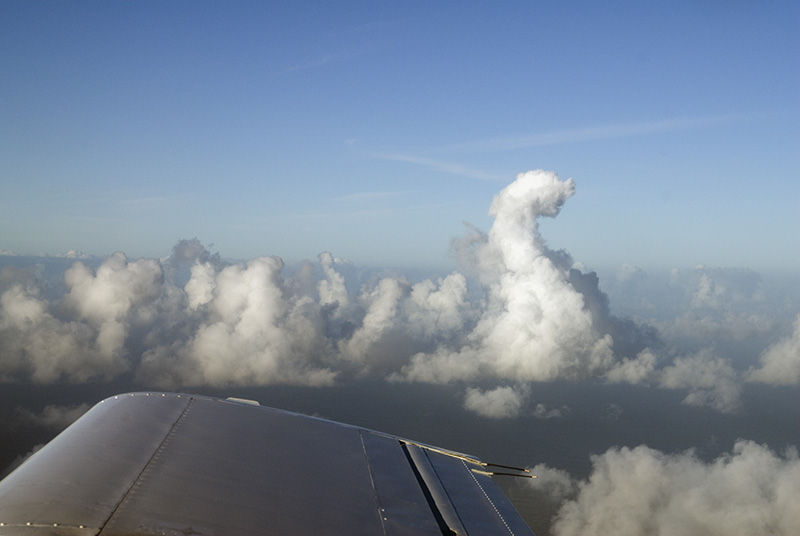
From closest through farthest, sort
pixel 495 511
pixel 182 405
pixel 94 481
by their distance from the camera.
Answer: pixel 94 481 → pixel 495 511 → pixel 182 405

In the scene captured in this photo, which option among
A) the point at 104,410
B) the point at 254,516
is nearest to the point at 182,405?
the point at 104,410

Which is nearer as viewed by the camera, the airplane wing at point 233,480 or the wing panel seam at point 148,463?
the wing panel seam at point 148,463

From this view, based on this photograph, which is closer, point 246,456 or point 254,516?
point 254,516

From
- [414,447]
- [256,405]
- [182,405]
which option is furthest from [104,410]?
[414,447]

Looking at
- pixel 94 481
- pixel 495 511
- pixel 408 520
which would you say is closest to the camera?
pixel 94 481

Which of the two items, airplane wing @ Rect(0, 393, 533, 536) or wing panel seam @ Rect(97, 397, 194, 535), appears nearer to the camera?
wing panel seam @ Rect(97, 397, 194, 535)

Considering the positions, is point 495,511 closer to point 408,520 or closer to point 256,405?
point 408,520
